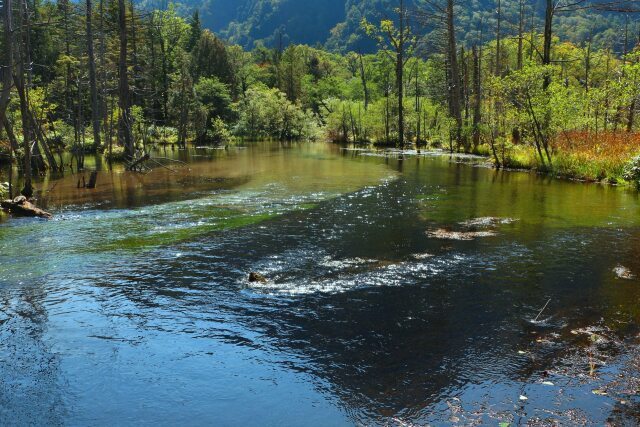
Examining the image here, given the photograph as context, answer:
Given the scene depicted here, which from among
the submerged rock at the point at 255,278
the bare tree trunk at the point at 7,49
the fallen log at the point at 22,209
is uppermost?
the bare tree trunk at the point at 7,49

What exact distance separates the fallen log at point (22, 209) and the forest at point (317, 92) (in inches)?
106

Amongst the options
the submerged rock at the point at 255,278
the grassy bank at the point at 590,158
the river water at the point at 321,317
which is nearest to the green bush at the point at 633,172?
the grassy bank at the point at 590,158

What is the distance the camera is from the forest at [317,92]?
82.5 feet

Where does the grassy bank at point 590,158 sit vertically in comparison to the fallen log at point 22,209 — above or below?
above

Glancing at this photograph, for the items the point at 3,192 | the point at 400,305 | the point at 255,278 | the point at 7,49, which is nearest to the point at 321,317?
the point at 400,305

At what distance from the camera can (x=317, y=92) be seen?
91.1 metres

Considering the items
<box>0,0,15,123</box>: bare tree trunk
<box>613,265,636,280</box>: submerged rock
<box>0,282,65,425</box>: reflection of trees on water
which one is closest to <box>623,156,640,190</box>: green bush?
<box>613,265,636,280</box>: submerged rock

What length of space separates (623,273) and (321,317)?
6.52 meters

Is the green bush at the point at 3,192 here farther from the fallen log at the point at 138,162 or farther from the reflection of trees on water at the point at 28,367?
the reflection of trees on water at the point at 28,367

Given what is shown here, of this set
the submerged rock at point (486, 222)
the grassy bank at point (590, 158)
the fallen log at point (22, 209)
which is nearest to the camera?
the submerged rock at point (486, 222)

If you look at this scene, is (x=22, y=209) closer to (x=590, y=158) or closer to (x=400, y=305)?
(x=400, y=305)

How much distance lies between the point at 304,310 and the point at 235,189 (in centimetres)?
1475

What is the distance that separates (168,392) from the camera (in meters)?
6.06

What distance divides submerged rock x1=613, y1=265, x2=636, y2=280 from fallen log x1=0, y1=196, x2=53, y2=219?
15.8 metres
